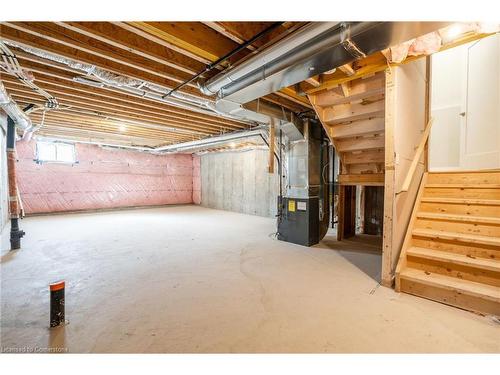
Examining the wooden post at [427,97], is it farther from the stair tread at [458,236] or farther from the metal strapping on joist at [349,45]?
the metal strapping on joist at [349,45]

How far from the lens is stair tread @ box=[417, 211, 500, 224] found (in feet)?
7.21

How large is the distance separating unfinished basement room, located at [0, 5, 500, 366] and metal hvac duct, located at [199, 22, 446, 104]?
0.01m

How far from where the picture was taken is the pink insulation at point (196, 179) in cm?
992

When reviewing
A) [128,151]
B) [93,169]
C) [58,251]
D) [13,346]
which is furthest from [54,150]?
[13,346]

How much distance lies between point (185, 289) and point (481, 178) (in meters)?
3.61

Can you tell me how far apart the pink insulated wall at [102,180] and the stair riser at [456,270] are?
881 cm

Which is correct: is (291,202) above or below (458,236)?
above

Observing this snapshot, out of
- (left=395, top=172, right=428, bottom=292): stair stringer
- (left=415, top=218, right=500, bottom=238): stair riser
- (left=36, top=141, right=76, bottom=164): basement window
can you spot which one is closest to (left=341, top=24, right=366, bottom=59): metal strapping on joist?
(left=395, top=172, right=428, bottom=292): stair stringer

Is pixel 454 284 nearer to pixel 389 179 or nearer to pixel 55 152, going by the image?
pixel 389 179

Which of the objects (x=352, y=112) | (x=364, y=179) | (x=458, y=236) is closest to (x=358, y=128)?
(x=352, y=112)

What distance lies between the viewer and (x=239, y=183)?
26.4 ft

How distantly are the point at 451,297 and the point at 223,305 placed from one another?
1.97 meters

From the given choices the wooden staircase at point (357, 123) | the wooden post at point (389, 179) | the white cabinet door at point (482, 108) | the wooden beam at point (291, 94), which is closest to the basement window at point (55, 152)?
the wooden beam at point (291, 94)

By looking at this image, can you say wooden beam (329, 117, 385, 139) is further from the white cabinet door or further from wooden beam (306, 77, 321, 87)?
the white cabinet door
